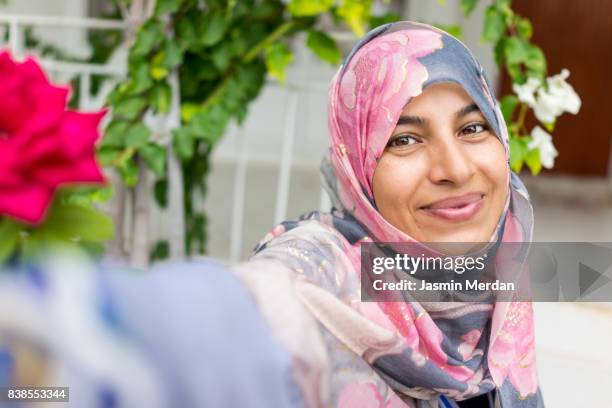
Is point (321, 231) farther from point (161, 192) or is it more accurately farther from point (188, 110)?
point (161, 192)

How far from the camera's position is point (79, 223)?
53 centimetres

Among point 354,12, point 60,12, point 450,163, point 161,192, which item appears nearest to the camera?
point 450,163

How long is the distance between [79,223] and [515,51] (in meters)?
1.69

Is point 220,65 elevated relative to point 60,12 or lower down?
lower down

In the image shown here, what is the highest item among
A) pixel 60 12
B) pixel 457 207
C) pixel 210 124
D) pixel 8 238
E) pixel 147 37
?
pixel 60 12

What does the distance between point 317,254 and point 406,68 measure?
0.32m

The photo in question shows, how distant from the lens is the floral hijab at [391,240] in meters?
0.99

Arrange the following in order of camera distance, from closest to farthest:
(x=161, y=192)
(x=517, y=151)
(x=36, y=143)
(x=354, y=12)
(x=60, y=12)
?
(x=36, y=143), (x=517, y=151), (x=354, y=12), (x=161, y=192), (x=60, y=12)

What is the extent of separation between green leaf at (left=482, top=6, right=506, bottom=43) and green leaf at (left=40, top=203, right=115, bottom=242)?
64.8 inches

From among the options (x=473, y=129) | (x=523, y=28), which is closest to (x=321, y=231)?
(x=473, y=129)

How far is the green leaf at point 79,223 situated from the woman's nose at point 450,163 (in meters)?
0.64

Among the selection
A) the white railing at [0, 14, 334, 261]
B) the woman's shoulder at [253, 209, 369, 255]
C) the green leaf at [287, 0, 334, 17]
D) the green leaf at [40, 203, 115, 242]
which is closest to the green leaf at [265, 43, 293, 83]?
the green leaf at [287, 0, 334, 17]

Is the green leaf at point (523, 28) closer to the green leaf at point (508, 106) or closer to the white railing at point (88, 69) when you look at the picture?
the green leaf at point (508, 106)

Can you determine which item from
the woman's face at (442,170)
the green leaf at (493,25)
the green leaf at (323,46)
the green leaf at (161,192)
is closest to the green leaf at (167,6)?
the green leaf at (323,46)
